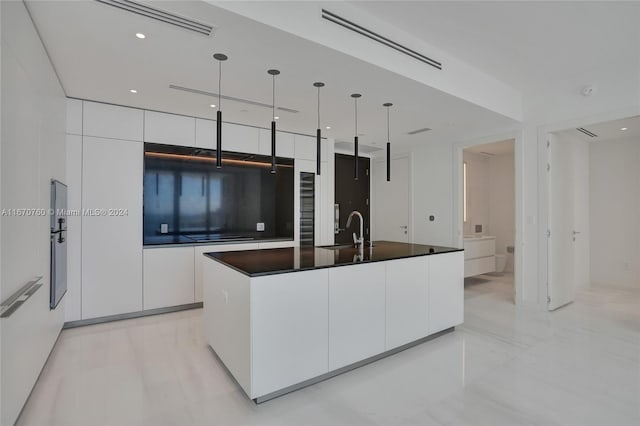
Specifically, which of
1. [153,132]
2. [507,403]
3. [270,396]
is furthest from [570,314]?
[153,132]

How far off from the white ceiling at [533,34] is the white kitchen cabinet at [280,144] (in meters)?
2.61

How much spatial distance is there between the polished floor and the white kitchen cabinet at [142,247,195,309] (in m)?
0.53

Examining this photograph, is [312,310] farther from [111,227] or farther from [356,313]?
[111,227]

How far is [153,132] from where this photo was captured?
4.12 metres

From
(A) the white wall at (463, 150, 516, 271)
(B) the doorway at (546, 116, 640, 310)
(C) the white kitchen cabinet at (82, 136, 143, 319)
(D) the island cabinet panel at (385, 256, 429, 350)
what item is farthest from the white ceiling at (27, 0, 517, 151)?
(A) the white wall at (463, 150, 516, 271)

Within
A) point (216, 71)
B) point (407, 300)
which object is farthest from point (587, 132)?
point (216, 71)

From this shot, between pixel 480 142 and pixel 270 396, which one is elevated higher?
pixel 480 142

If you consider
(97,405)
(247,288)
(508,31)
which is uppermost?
(508,31)

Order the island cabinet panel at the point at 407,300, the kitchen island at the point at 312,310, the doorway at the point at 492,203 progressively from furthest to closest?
the doorway at the point at 492,203, the island cabinet panel at the point at 407,300, the kitchen island at the point at 312,310

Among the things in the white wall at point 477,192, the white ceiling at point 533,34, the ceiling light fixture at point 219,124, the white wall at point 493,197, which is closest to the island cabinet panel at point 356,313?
the ceiling light fixture at point 219,124

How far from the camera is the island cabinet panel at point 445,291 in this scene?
3244mm

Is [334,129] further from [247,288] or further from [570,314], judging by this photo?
[570,314]

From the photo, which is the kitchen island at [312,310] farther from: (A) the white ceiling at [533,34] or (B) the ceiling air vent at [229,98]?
(A) the white ceiling at [533,34]

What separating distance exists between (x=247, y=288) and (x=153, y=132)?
2.98m
